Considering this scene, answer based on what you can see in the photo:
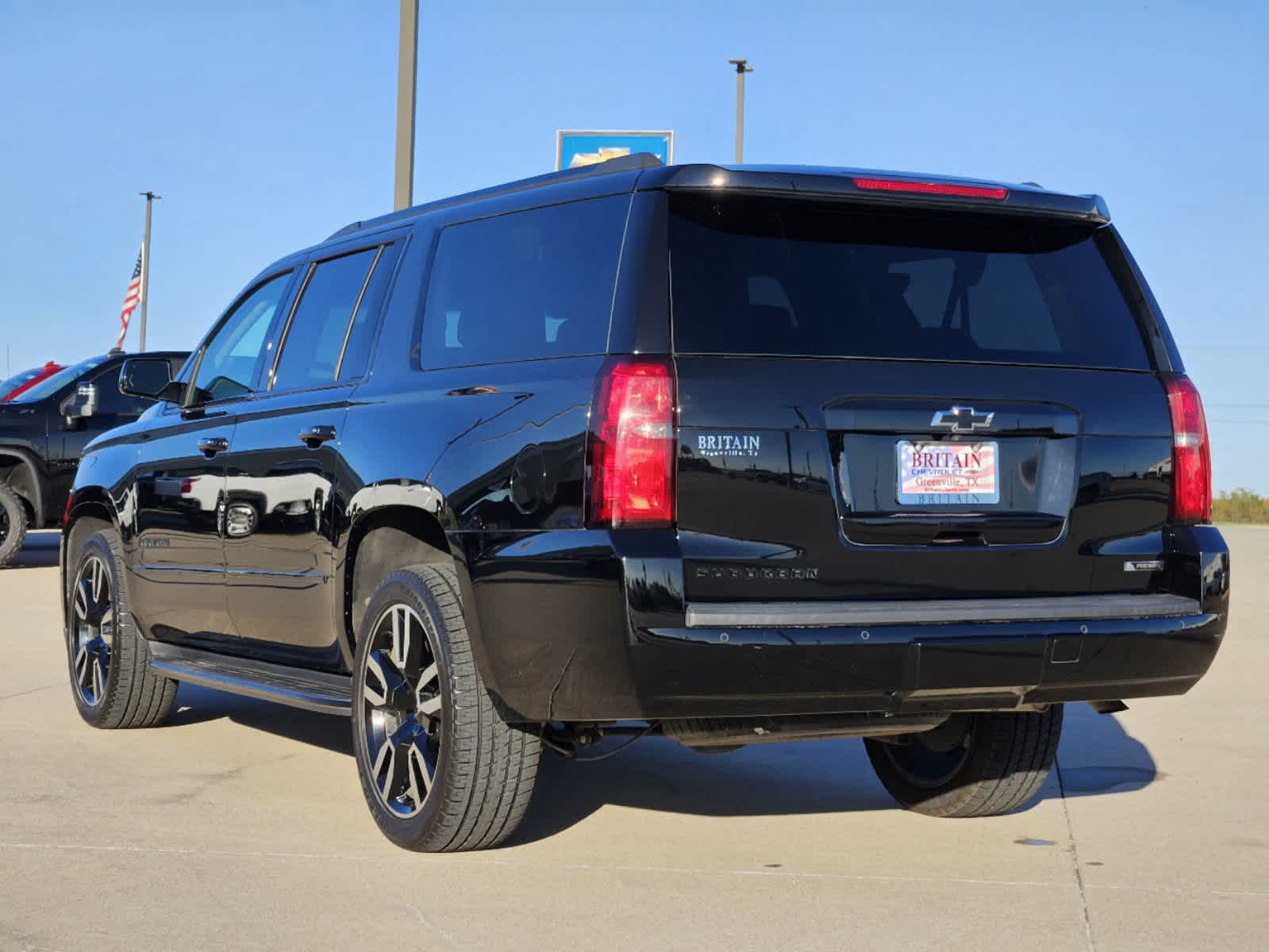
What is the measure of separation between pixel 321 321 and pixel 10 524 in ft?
35.4

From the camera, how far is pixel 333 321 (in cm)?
611

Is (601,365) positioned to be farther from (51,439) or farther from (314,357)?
(51,439)

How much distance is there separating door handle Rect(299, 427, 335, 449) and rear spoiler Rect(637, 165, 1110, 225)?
5.05ft

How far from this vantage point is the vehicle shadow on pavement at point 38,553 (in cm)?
1723

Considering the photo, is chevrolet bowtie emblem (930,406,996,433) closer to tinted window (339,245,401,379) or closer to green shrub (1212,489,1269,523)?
tinted window (339,245,401,379)

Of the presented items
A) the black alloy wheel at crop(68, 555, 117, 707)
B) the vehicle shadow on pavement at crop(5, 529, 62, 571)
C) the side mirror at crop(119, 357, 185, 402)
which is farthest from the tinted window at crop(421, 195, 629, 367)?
the vehicle shadow on pavement at crop(5, 529, 62, 571)

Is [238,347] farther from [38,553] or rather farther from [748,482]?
[38,553]

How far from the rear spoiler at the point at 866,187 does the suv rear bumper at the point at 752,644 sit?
0.98 m

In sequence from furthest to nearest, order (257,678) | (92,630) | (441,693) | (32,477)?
(32,477)
(92,630)
(257,678)
(441,693)

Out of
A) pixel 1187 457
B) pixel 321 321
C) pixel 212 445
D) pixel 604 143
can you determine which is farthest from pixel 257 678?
pixel 604 143

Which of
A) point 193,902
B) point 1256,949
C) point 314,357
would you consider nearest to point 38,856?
point 193,902

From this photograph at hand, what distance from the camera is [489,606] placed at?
4.62 meters

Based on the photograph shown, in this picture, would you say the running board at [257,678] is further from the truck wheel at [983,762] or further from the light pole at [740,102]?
the light pole at [740,102]

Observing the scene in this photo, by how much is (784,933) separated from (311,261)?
3319mm
